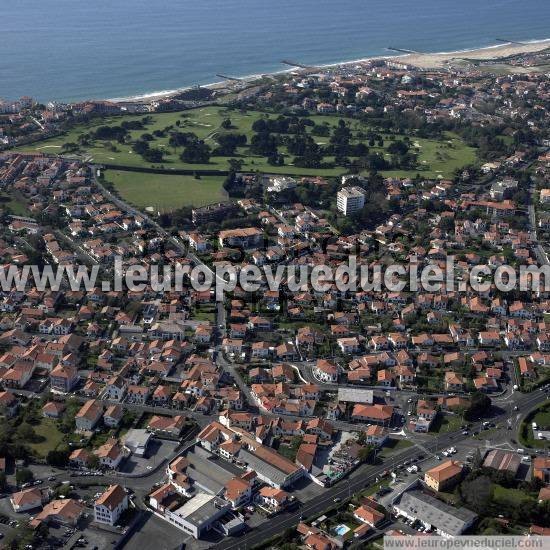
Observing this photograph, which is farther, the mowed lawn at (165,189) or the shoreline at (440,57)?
the shoreline at (440,57)

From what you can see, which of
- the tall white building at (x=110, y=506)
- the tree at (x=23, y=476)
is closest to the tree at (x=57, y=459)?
the tree at (x=23, y=476)

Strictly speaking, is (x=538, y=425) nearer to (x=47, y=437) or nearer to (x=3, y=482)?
(x=47, y=437)

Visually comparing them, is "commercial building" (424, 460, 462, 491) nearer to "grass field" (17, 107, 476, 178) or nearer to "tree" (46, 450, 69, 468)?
"tree" (46, 450, 69, 468)

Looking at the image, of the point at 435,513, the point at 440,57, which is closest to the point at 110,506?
the point at 435,513

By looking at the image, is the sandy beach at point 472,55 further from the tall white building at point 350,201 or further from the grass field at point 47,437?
the grass field at point 47,437

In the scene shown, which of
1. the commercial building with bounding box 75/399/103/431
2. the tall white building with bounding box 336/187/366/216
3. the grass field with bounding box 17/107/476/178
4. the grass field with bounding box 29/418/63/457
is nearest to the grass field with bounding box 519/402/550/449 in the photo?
the commercial building with bounding box 75/399/103/431
